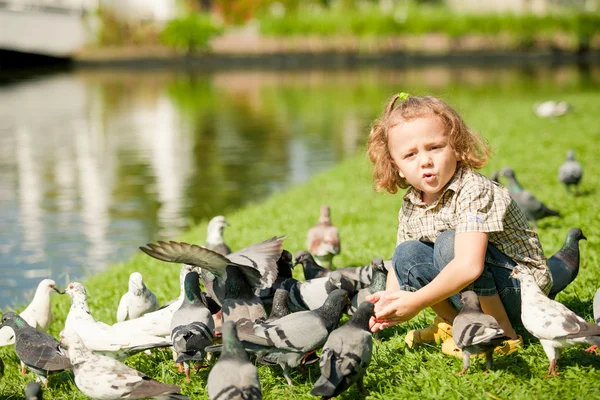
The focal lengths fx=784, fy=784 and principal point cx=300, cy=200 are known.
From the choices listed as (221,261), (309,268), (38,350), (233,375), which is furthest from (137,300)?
(233,375)

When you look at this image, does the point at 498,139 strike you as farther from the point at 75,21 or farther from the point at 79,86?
the point at 75,21

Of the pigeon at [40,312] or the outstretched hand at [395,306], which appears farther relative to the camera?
the pigeon at [40,312]

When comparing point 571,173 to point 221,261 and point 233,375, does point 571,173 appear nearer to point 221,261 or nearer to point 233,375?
point 221,261

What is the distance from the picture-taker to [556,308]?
3619 millimetres

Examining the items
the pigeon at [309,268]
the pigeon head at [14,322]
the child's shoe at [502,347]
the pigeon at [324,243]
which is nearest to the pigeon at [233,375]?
the child's shoe at [502,347]

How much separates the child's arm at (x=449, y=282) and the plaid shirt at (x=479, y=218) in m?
0.07

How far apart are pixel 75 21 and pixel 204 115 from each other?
30.2 m

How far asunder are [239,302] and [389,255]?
228 centimetres

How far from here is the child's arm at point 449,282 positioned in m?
3.61

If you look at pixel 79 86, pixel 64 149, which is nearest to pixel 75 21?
pixel 79 86

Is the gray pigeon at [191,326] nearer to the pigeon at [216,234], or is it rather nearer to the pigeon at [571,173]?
the pigeon at [216,234]

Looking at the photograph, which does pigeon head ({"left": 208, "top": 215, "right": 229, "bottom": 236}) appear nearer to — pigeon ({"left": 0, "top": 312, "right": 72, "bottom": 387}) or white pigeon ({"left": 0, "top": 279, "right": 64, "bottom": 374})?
white pigeon ({"left": 0, "top": 279, "right": 64, "bottom": 374})

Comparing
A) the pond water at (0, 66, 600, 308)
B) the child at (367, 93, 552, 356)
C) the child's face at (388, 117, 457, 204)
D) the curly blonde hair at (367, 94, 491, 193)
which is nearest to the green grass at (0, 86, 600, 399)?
the child at (367, 93, 552, 356)

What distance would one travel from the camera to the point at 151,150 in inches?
615
